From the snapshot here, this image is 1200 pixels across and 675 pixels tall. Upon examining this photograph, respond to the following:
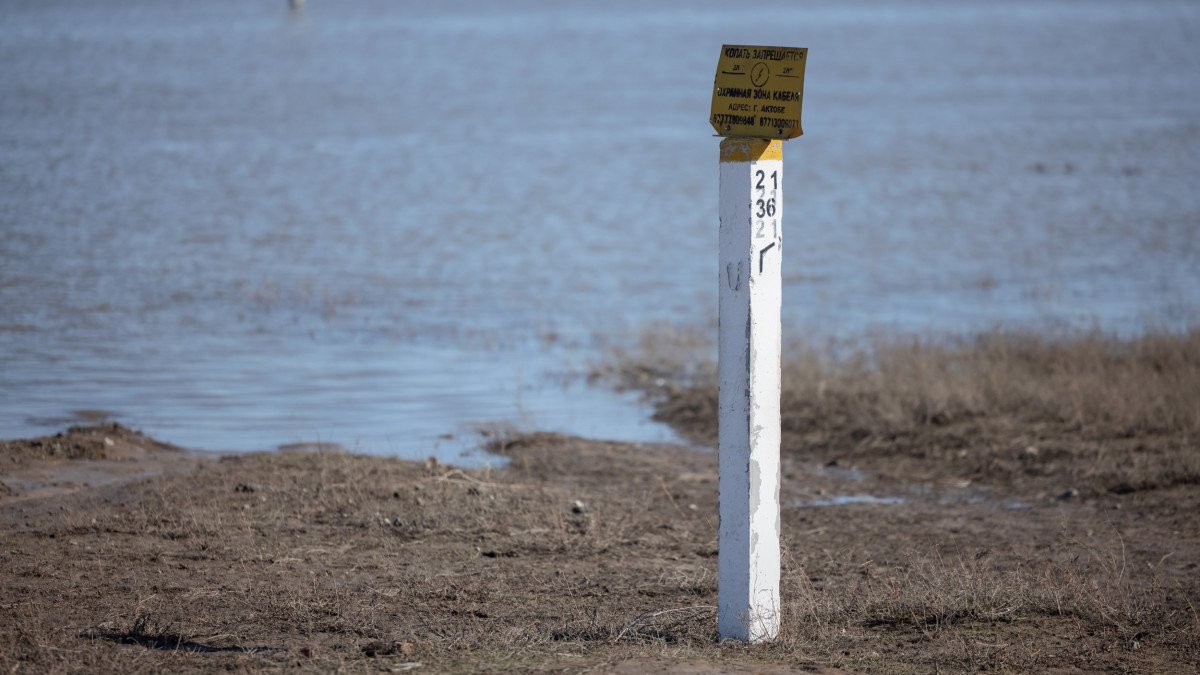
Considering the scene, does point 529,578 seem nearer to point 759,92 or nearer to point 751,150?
point 751,150

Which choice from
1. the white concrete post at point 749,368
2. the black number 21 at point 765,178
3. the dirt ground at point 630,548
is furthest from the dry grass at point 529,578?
the black number 21 at point 765,178

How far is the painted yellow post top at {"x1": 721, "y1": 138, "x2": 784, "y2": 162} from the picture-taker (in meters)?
5.75

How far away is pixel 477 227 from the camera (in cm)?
2480

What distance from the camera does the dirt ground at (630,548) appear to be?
19.5 ft

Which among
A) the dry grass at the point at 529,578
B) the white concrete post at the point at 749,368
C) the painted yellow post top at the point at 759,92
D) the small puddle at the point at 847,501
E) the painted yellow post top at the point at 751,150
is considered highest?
the painted yellow post top at the point at 759,92

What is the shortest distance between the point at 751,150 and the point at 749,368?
872 millimetres

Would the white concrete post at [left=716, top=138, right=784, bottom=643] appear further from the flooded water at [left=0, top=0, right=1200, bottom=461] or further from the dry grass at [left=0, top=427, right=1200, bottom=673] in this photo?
the flooded water at [left=0, top=0, right=1200, bottom=461]

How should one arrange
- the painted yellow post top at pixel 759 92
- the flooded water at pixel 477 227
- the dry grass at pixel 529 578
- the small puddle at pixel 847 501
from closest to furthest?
the painted yellow post top at pixel 759 92 < the dry grass at pixel 529 578 < the small puddle at pixel 847 501 < the flooded water at pixel 477 227

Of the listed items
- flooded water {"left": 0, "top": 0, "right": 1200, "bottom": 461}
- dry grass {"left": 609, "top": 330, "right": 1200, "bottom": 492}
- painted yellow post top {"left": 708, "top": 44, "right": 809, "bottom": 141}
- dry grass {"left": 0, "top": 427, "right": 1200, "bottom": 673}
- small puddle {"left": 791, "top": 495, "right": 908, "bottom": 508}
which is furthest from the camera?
flooded water {"left": 0, "top": 0, "right": 1200, "bottom": 461}

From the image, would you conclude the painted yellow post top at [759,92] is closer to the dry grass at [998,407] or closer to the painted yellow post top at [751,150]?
the painted yellow post top at [751,150]

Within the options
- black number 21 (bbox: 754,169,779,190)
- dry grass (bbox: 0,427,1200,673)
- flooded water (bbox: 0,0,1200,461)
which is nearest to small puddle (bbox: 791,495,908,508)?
dry grass (bbox: 0,427,1200,673)

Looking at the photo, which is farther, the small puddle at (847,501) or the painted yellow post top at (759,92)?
the small puddle at (847,501)

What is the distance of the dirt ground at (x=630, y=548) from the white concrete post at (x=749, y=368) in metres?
0.36

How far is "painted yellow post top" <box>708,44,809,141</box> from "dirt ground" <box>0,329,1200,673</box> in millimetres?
2116
